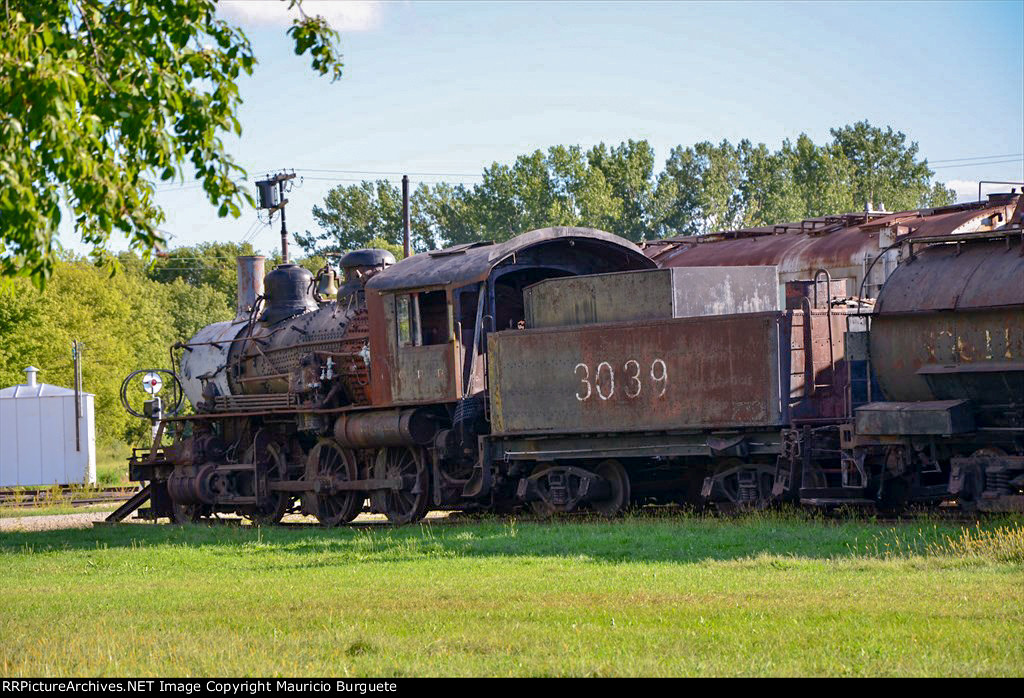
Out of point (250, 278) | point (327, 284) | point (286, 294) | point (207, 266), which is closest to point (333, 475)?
point (286, 294)

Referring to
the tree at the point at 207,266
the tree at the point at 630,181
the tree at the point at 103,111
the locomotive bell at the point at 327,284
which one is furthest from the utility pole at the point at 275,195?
the tree at the point at 207,266

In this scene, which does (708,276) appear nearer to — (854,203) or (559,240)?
(559,240)

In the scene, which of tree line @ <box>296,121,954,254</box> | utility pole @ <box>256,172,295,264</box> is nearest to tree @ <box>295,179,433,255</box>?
tree line @ <box>296,121,954,254</box>

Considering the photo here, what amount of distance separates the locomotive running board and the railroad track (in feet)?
22.5

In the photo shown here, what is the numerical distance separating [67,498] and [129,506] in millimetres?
8852

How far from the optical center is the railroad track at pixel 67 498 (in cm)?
2973

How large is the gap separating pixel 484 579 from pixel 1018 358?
6.26 m

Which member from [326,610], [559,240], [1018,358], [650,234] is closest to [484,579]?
[326,610]

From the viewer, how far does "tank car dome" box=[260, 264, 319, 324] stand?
2241cm

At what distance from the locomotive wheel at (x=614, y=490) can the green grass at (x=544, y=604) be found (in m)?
1.09

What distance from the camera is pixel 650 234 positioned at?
3059 inches

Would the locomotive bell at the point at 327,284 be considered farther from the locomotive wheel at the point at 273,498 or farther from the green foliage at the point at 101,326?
the green foliage at the point at 101,326

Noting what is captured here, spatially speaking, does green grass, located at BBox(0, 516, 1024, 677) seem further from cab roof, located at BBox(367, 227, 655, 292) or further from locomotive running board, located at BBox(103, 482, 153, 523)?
locomotive running board, located at BBox(103, 482, 153, 523)

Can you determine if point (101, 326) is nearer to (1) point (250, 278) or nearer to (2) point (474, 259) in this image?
(1) point (250, 278)
